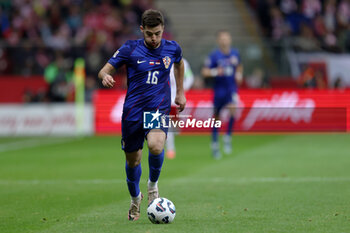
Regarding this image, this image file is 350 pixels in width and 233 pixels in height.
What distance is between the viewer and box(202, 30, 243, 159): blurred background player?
15492 millimetres

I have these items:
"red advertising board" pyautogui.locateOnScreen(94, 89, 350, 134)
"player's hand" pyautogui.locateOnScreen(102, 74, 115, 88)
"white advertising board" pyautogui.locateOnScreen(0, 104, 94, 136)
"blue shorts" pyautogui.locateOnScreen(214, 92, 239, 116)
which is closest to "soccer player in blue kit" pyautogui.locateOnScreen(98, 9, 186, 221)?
"player's hand" pyautogui.locateOnScreen(102, 74, 115, 88)

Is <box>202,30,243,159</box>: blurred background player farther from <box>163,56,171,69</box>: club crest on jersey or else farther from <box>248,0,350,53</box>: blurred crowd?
<box>248,0,350,53</box>: blurred crowd

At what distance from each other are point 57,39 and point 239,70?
35.5ft

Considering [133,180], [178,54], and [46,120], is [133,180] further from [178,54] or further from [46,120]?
[46,120]

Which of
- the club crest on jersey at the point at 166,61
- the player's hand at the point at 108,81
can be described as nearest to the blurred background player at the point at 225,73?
the club crest on jersey at the point at 166,61

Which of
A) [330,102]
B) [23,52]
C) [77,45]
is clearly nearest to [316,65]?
[330,102]

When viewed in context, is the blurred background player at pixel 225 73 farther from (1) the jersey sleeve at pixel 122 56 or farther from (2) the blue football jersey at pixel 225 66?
(1) the jersey sleeve at pixel 122 56

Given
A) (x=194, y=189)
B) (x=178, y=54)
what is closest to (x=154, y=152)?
(x=178, y=54)

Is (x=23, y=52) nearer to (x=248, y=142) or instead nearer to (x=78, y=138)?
(x=78, y=138)

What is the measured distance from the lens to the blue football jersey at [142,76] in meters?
7.25

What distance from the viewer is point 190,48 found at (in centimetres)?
2372

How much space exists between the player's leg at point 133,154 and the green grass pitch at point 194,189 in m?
0.17

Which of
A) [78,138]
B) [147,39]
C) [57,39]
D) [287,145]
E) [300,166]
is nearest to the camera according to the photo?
[147,39]

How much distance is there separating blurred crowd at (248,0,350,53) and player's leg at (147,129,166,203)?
16.8 meters
